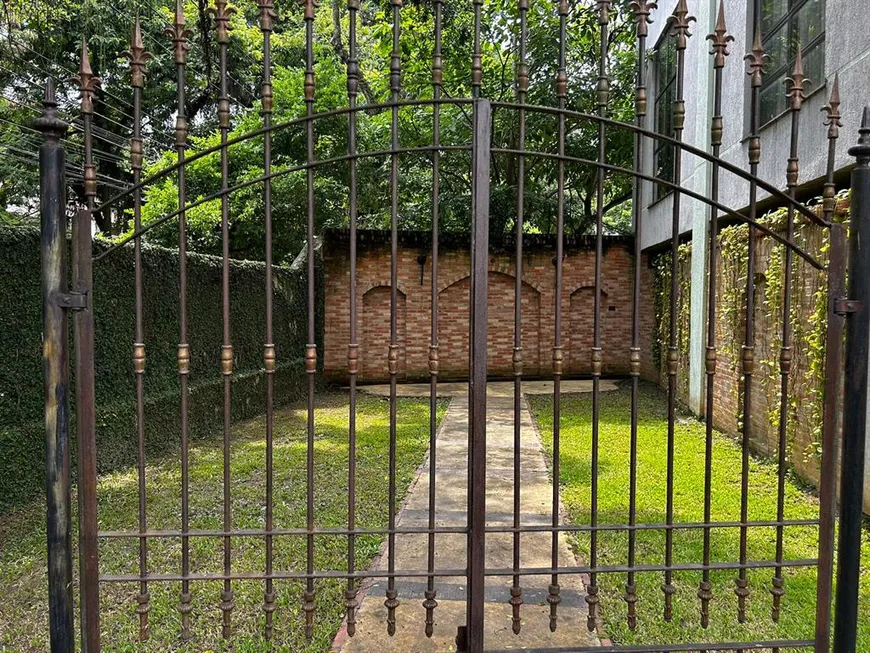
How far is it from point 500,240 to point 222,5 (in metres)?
9.62

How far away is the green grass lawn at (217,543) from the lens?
8.82ft

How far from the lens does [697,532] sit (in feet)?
13.1

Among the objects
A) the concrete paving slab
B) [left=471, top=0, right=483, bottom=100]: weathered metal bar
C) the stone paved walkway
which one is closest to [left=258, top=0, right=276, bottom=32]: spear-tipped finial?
[left=471, top=0, right=483, bottom=100]: weathered metal bar

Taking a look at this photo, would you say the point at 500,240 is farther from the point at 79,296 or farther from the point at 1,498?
the point at 79,296

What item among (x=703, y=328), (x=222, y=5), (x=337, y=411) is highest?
(x=222, y=5)

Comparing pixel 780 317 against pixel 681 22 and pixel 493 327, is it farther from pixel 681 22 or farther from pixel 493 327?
pixel 493 327

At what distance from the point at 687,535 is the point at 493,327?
7.95m

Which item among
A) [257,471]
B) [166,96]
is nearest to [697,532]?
[257,471]

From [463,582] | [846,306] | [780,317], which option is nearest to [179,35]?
[846,306]

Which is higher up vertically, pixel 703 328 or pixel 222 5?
pixel 222 5

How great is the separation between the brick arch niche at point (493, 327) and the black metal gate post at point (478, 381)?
31.0ft

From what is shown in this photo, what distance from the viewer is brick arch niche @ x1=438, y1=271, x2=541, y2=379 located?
37.9 feet

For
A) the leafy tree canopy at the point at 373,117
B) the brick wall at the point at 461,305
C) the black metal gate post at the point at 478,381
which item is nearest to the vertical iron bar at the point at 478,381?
the black metal gate post at the point at 478,381

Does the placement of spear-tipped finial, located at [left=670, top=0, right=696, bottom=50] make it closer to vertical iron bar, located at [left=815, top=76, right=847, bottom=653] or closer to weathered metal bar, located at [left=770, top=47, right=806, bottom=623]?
weathered metal bar, located at [left=770, top=47, right=806, bottom=623]
